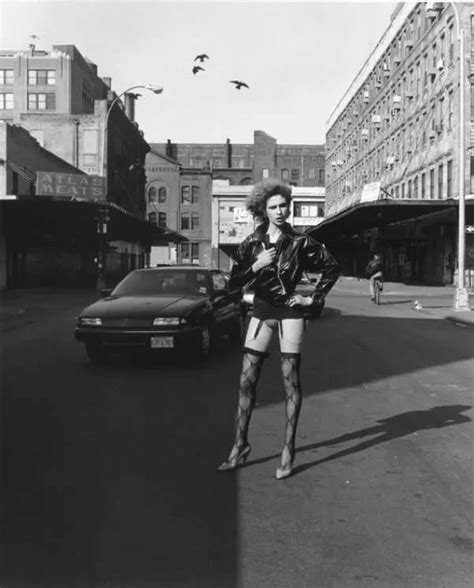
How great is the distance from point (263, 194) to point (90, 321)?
4.80m

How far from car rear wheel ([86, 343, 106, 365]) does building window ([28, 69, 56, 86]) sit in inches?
2868

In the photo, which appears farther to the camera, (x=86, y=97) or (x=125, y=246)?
(x=86, y=97)

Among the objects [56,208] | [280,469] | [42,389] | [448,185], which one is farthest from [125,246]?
[280,469]

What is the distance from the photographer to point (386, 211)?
122ft

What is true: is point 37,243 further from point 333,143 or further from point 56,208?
point 333,143

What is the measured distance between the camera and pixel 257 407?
6484 millimetres

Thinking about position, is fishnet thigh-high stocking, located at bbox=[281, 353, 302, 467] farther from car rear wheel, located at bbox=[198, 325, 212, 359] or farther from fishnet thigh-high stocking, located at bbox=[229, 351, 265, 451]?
car rear wheel, located at bbox=[198, 325, 212, 359]

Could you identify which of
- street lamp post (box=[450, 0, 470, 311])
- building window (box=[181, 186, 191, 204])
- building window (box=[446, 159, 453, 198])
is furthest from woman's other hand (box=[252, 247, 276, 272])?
building window (box=[181, 186, 191, 204])

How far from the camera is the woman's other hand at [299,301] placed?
13.8 feet

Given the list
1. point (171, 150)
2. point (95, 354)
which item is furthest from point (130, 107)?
point (95, 354)

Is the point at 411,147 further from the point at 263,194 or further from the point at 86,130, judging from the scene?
the point at 263,194

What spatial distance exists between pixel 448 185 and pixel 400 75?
1465 centimetres

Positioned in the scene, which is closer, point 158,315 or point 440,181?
point 158,315

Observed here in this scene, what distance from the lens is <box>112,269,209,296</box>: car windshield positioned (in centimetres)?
977
